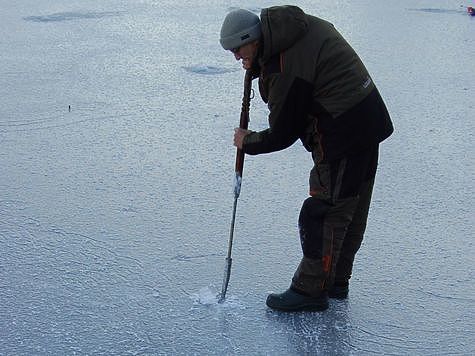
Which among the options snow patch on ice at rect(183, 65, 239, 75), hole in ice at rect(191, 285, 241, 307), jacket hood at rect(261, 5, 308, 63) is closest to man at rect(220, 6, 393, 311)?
jacket hood at rect(261, 5, 308, 63)

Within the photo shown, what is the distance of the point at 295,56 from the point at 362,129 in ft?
1.26

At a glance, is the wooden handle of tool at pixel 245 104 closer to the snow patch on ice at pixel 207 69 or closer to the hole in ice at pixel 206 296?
the hole in ice at pixel 206 296

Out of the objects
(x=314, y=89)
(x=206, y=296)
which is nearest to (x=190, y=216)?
(x=206, y=296)

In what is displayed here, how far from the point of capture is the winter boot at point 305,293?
3.07m

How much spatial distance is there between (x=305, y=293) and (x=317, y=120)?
0.71 meters

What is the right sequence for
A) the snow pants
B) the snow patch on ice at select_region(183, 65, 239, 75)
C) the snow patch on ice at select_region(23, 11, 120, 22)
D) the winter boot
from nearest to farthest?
the snow pants
the winter boot
the snow patch on ice at select_region(183, 65, 239, 75)
the snow patch on ice at select_region(23, 11, 120, 22)

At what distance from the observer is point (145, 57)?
6.96 meters

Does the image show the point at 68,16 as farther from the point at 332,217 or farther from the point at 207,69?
the point at 332,217

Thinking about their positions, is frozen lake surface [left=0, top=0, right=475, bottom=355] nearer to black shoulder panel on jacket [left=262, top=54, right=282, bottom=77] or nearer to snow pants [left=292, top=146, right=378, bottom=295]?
snow pants [left=292, top=146, right=378, bottom=295]

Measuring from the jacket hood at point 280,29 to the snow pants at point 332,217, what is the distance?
1.61ft

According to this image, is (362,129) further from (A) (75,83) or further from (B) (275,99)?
(A) (75,83)

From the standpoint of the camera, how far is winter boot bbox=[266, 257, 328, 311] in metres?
3.07

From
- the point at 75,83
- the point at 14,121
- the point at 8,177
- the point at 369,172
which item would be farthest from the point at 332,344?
the point at 75,83

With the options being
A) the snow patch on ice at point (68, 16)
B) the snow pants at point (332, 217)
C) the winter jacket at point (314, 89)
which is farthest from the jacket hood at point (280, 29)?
the snow patch on ice at point (68, 16)
